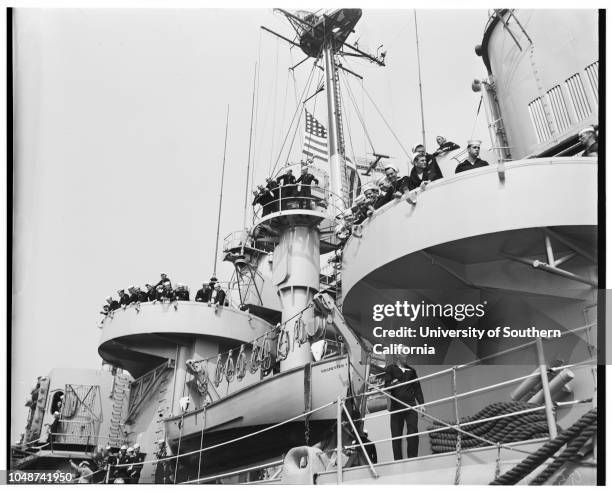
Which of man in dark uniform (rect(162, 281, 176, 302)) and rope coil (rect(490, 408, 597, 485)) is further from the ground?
man in dark uniform (rect(162, 281, 176, 302))

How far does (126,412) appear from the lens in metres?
9.72

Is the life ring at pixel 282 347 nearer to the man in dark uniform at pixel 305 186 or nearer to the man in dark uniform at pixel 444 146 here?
the man in dark uniform at pixel 305 186

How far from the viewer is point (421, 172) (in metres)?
4.79

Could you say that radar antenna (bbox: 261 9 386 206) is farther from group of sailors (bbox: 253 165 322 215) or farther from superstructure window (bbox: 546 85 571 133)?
superstructure window (bbox: 546 85 571 133)

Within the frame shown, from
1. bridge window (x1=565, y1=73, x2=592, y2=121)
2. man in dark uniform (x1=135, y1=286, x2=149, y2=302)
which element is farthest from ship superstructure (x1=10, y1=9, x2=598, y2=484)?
man in dark uniform (x1=135, y1=286, x2=149, y2=302)

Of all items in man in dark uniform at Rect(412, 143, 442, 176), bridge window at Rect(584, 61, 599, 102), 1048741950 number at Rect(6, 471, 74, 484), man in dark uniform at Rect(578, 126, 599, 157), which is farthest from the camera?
man in dark uniform at Rect(412, 143, 442, 176)

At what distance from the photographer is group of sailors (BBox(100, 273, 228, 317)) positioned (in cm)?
836

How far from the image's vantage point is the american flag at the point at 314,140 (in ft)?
30.3

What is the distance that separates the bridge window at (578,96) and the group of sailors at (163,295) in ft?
17.4

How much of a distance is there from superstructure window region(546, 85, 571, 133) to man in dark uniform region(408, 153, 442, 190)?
1.00 m

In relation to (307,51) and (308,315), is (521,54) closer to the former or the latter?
(308,315)

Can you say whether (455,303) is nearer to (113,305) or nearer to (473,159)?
(473,159)

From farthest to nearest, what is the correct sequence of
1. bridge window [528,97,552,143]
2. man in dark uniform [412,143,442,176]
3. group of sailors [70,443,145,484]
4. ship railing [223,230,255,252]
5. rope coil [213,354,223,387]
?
ship railing [223,230,255,252] < rope coil [213,354,223,387] < group of sailors [70,443,145,484] < bridge window [528,97,552,143] < man in dark uniform [412,143,442,176]

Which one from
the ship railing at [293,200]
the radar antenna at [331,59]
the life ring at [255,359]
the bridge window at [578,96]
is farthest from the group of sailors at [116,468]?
the bridge window at [578,96]
